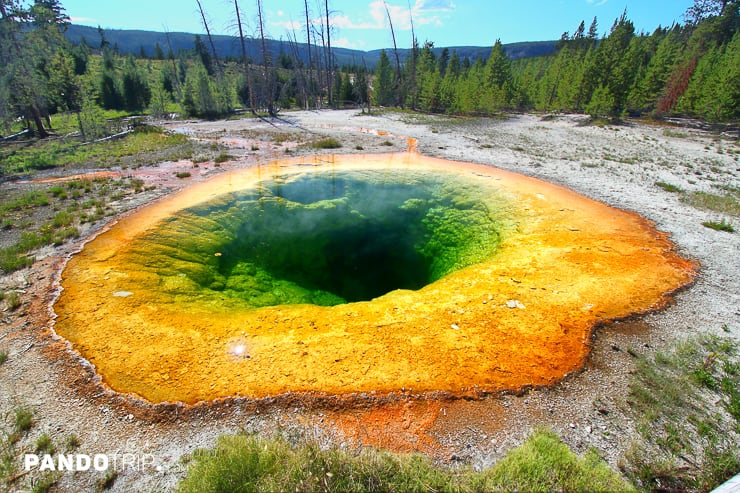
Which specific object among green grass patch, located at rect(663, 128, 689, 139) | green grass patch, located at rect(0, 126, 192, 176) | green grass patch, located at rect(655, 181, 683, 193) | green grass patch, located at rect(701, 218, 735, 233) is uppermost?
green grass patch, located at rect(663, 128, 689, 139)

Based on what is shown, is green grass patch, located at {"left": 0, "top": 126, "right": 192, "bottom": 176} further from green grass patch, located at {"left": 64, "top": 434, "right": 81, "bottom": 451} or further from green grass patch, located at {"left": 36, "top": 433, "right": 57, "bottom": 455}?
green grass patch, located at {"left": 64, "top": 434, "right": 81, "bottom": 451}

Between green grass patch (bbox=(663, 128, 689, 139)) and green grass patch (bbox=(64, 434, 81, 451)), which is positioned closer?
green grass patch (bbox=(64, 434, 81, 451))

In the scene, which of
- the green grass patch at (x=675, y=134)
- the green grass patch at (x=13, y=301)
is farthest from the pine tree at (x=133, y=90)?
the green grass patch at (x=675, y=134)

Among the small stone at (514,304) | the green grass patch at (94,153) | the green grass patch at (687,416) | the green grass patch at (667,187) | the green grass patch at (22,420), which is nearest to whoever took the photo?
the green grass patch at (687,416)

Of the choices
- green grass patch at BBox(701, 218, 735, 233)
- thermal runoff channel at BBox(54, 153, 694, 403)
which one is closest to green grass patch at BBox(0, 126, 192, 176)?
thermal runoff channel at BBox(54, 153, 694, 403)

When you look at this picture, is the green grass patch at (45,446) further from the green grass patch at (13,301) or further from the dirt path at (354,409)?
the green grass patch at (13,301)

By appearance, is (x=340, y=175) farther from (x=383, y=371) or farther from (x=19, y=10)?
(x=19, y=10)
